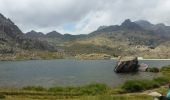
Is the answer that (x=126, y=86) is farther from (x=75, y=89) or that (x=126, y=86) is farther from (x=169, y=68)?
(x=169, y=68)

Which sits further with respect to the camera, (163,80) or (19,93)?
(163,80)

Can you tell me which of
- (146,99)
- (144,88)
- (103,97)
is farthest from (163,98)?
(144,88)

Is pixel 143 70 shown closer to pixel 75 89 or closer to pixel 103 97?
pixel 75 89

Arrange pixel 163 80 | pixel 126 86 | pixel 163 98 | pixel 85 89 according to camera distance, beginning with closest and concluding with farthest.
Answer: pixel 163 98 → pixel 85 89 → pixel 126 86 → pixel 163 80

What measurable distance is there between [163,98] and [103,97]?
8821 millimetres

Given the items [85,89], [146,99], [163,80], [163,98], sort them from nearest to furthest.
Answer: [163,98], [146,99], [85,89], [163,80]

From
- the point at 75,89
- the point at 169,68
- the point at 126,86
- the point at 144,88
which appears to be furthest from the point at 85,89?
the point at 169,68

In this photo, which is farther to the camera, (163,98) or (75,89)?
(75,89)

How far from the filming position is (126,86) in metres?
84.8

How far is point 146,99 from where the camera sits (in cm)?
5606

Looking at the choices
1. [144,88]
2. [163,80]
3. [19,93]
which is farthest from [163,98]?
[163,80]

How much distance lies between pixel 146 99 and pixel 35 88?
1394 inches

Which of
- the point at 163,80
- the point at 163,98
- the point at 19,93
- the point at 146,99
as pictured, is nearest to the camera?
the point at 163,98

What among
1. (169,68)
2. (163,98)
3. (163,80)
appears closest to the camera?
(163,98)
